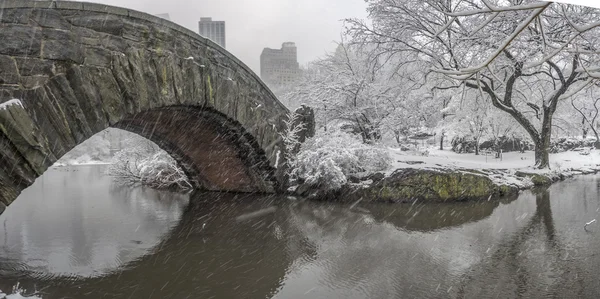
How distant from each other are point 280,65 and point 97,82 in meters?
3.28

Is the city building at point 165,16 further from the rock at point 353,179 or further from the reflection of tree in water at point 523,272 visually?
the rock at point 353,179

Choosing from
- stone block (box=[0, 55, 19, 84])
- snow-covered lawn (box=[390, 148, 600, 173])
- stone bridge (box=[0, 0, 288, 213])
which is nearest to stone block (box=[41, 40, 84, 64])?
stone bridge (box=[0, 0, 288, 213])

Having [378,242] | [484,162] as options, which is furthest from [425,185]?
[484,162]

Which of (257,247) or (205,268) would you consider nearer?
(205,268)

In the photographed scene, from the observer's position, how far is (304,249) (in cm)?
431

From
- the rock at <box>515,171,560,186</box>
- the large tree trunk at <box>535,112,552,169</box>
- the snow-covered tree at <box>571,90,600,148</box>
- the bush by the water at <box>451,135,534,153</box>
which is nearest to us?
the snow-covered tree at <box>571,90,600,148</box>

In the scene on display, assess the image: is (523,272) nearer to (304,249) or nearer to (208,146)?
(304,249)

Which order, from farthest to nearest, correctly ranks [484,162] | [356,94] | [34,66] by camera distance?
[356,94]
[484,162]
[34,66]

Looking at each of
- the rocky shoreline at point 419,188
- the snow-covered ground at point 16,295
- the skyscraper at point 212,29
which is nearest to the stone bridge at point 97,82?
the skyscraper at point 212,29

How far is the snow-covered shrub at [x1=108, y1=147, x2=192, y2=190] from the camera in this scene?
9.45m

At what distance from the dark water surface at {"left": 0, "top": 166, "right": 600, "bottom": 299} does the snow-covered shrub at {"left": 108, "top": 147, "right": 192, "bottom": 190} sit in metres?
2.31

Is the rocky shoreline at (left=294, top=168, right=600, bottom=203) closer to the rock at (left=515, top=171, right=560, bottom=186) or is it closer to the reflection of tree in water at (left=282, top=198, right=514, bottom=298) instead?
the reflection of tree in water at (left=282, top=198, right=514, bottom=298)

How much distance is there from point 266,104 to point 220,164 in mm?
1910

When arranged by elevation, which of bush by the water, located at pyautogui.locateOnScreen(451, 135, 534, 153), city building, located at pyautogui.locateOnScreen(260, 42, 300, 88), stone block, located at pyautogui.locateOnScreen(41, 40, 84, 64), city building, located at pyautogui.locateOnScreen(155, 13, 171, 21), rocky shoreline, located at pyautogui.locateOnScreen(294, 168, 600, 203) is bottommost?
rocky shoreline, located at pyautogui.locateOnScreen(294, 168, 600, 203)
